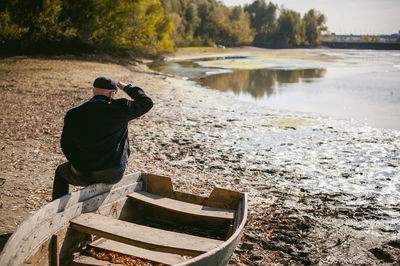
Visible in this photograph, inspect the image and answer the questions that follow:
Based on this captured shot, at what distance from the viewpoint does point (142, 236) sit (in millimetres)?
4211

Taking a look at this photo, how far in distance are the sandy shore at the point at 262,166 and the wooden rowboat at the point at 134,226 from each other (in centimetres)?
89

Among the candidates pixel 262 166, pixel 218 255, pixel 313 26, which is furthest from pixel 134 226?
pixel 313 26

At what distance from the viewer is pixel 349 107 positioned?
18.6 meters

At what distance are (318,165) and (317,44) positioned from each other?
576ft

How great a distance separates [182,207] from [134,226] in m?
0.98

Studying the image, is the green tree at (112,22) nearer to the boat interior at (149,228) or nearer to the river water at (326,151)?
the river water at (326,151)

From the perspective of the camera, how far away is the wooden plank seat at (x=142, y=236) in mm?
3998

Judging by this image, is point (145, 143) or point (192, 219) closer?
point (192, 219)

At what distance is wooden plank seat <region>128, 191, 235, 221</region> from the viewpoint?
5059mm

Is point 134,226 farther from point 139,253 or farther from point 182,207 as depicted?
point 182,207

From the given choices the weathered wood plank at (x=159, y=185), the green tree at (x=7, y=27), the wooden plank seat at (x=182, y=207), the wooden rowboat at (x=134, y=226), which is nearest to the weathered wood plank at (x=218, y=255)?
the wooden rowboat at (x=134, y=226)

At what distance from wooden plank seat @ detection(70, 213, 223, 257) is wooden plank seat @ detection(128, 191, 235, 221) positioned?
0.72 m

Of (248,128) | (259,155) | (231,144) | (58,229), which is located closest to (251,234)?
(58,229)

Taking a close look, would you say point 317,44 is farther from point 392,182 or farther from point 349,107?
point 392,182
